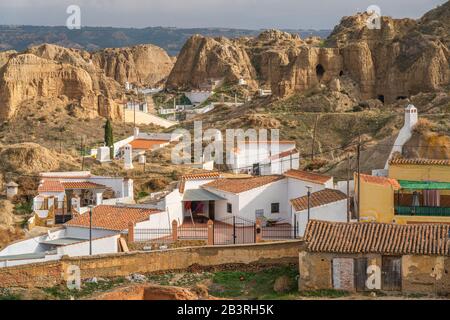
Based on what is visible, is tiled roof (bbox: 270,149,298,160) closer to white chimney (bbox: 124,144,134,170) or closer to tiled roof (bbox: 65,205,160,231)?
white chimney (bbox: 124,144,134,170)

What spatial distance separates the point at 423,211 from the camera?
2402 centimetres

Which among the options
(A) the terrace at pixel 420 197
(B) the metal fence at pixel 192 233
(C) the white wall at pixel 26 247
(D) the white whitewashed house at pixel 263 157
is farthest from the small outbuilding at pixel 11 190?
(A) the terrace at pixel 420 197

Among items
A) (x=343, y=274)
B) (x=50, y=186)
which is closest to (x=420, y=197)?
(x=343, y=274)

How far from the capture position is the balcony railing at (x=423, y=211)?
78.5 feet

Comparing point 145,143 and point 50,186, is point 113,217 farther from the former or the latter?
point 145,143

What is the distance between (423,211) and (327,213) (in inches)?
110

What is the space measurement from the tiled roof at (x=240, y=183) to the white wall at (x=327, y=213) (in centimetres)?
316

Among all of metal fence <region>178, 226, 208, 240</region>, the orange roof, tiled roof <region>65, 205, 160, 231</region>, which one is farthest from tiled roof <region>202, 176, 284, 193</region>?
the orange roof

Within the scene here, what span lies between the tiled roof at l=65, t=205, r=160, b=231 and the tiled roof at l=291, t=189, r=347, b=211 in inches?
176

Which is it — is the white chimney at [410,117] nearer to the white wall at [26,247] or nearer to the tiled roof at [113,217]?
the tiled roof at [113,217]

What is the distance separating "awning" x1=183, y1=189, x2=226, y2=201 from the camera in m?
27.3
